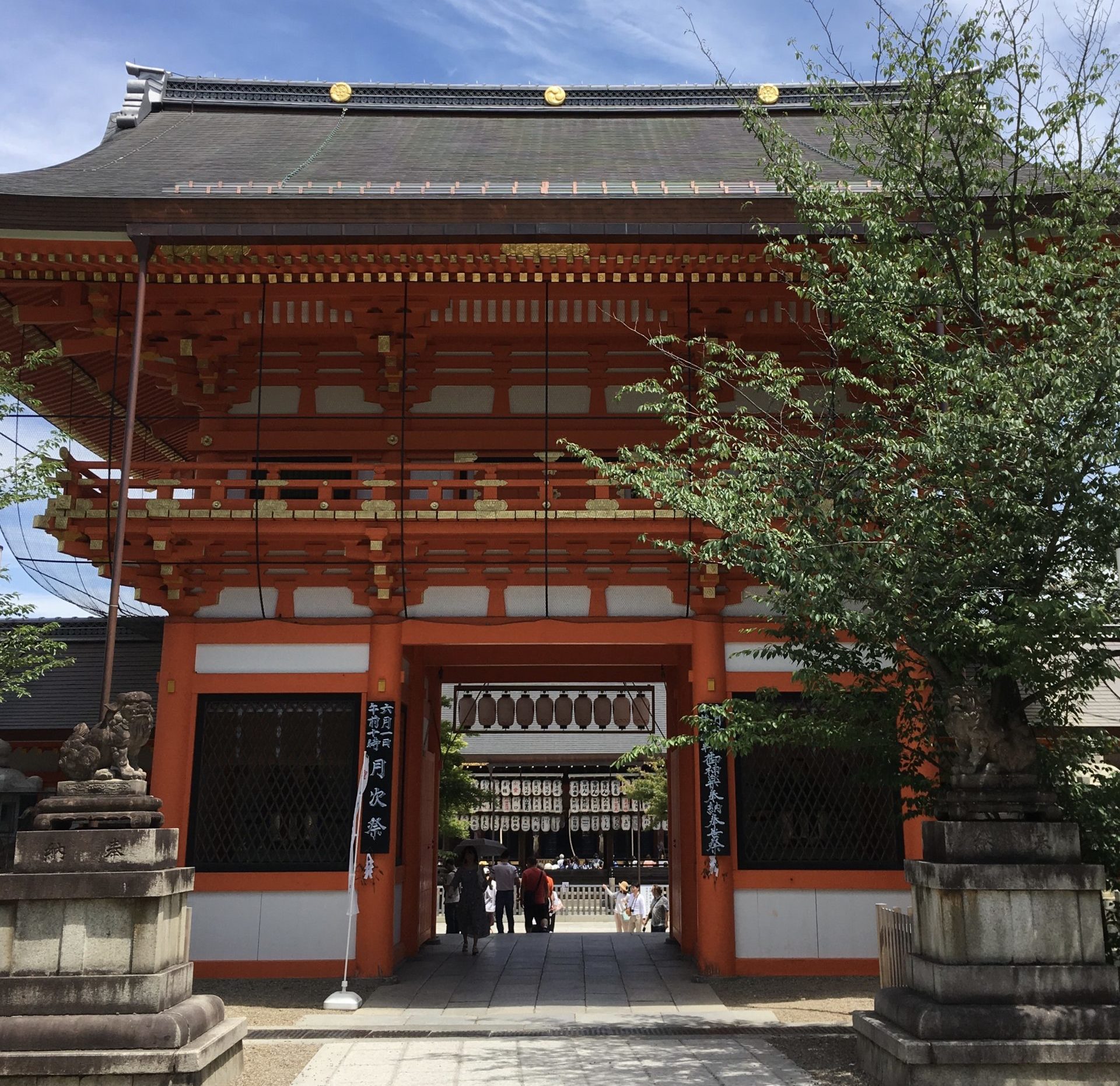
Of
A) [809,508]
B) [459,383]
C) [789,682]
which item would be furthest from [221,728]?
[809,508]

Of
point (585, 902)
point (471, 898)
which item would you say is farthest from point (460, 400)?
point (585, 902)

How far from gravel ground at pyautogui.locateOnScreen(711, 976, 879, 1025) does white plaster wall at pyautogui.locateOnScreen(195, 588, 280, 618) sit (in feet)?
23.2

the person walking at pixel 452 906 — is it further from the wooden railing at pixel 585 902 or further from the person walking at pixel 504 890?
the wooden railing at pixel 585 902

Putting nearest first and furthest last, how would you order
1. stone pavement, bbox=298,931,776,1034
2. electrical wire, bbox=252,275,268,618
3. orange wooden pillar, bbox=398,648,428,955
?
stone pavement, bbox=298,931,776,1034
electrical wire, bbox=252,275,268,618
orange wooden pillar, bbox=398,648,428,955

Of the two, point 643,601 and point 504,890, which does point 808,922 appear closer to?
point 643,601

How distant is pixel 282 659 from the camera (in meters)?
13.1

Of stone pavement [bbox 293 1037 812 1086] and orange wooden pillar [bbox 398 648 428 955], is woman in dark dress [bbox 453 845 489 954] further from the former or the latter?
stone pavement [bbox 293 1037 812 1086]

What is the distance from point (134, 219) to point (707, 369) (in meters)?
6.84

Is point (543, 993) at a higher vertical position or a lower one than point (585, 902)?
higher

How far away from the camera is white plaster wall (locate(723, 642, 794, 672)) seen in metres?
13.0

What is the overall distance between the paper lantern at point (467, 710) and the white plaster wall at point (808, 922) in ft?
23.9

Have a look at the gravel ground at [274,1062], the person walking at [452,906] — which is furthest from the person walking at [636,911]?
the gravel ground at [274,1062]

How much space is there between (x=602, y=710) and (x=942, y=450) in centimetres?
1166

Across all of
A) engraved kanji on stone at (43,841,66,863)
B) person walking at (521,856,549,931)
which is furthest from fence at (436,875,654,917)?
engraved kanji on stone at (43,841,66,863)
